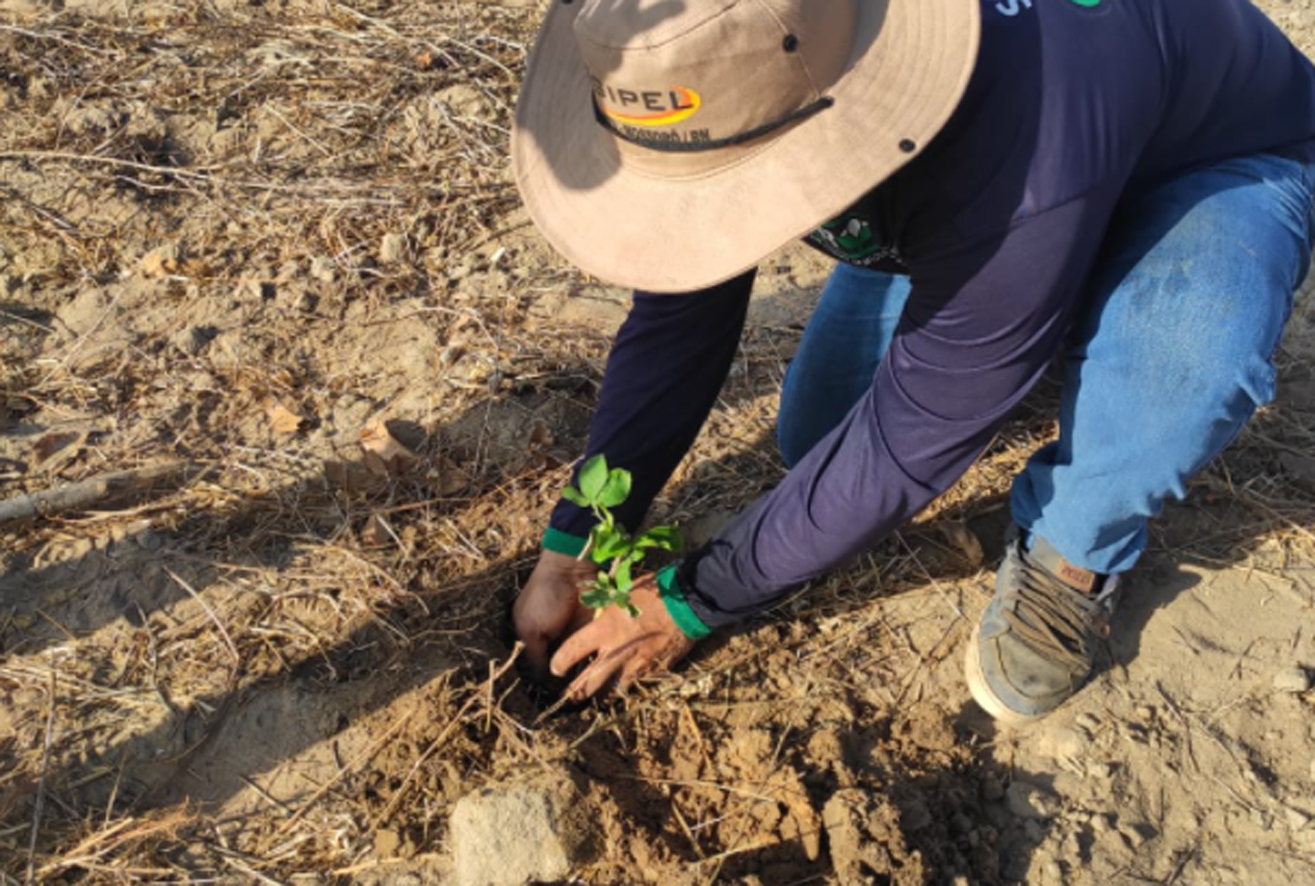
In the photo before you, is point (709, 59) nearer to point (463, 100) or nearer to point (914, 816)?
point (914, 816)

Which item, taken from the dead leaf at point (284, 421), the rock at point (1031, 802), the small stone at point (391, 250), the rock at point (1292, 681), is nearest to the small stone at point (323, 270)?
the small stone at point (391, 250)

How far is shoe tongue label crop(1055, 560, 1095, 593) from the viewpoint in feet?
7.39

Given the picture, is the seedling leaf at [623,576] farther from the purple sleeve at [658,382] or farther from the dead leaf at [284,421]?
the dead leaf at [284,421]

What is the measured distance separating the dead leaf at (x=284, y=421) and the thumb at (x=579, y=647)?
3.08ft

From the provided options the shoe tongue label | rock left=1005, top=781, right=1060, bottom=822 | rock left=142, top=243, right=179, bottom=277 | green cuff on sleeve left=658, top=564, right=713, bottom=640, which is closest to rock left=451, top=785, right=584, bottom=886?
green cuff on sleeve left=658, top=564, right=713, bottom=640

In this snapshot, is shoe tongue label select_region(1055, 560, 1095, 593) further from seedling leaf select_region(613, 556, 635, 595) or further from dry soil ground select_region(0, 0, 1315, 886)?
seedling leaf select_region(613, 556, 635, 595)

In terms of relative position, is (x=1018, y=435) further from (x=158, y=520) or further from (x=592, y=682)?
(x=158, y=520)

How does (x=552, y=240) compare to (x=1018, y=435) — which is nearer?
(x=552, y=240)

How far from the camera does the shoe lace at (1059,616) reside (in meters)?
2.22

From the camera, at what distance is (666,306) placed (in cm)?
194

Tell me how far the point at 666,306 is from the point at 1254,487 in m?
1.57

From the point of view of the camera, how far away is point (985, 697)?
221 cm

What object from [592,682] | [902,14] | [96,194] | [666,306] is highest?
[902,14]

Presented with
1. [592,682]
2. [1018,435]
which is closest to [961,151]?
[592,682]
